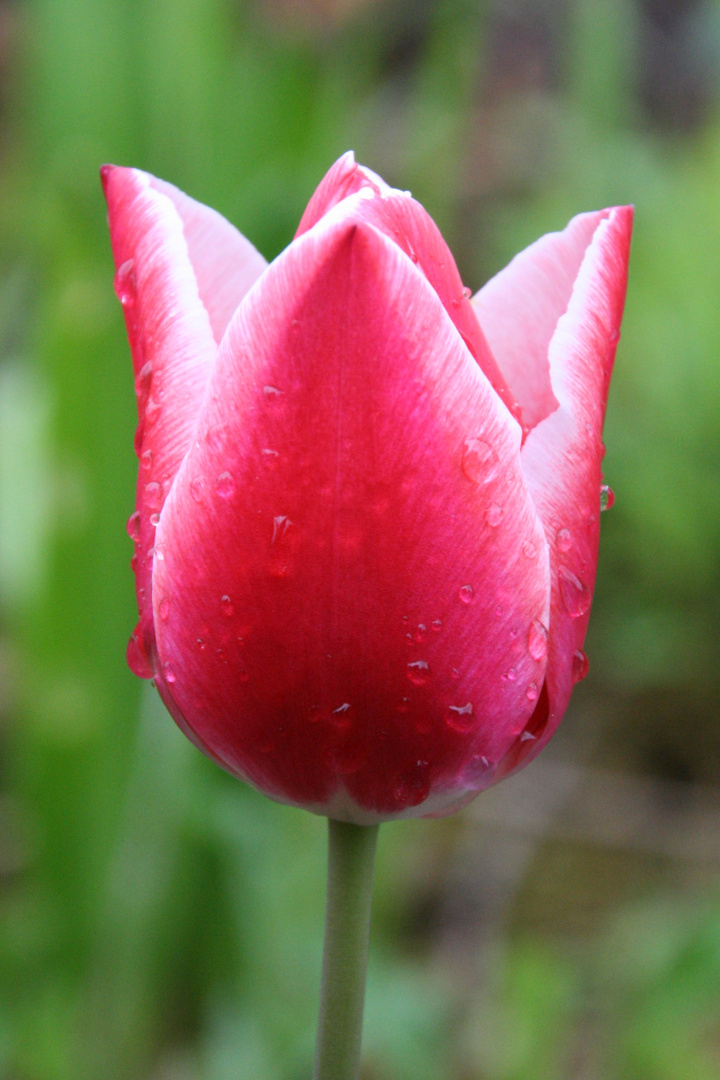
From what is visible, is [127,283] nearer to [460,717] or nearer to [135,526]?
[135,526]

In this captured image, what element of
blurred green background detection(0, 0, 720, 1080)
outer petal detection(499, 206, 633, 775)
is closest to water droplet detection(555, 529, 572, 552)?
outer petal detection(499, 206, 633, 775)

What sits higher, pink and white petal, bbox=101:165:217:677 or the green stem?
pink and white petal, bbox=101:165:217:677

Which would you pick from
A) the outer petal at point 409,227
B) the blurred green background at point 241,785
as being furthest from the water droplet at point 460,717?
the blurred green background at point 241,785

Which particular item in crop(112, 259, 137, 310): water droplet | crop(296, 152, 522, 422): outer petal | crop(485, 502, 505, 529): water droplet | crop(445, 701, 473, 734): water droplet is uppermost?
crop(296, 152, 522, 422): outer petal

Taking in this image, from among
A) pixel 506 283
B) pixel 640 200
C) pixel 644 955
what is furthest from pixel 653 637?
pixel 506 283

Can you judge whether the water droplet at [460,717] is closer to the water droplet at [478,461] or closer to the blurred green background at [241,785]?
the water droplet at [478,461]

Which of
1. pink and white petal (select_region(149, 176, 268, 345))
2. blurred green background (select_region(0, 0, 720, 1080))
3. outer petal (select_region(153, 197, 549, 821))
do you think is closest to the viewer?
outer petal (select_region(153, 197, 549, 821))

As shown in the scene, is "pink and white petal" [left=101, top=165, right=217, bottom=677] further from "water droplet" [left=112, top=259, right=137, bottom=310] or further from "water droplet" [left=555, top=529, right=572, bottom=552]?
"water droplet" [left=555, top=529, right=572, bottom=552]

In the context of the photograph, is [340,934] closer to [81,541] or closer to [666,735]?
[81,541]
